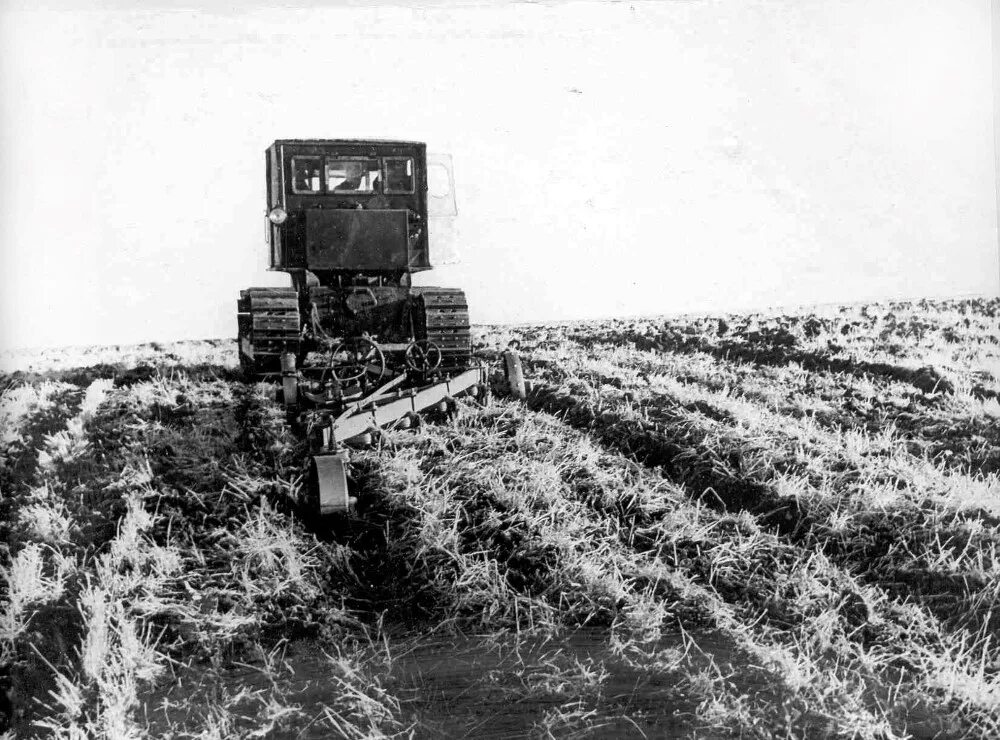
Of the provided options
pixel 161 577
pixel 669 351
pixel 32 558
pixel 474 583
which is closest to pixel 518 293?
pixel 669 351

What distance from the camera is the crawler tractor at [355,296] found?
4.63 metres

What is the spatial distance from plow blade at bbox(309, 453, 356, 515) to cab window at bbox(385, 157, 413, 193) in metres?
2.65

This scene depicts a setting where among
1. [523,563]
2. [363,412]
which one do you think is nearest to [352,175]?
[363,412]

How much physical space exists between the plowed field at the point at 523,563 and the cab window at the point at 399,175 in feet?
5.89

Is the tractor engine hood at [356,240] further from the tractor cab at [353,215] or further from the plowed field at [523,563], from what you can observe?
the plowed field at [523,563]

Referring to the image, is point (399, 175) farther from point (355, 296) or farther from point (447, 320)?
point (447, 320)

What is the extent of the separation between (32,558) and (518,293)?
2.66m

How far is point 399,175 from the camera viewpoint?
531 cm

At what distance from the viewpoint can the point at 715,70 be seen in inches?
160

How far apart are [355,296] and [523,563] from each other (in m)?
2.69

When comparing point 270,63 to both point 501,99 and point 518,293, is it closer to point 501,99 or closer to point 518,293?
point 501,99

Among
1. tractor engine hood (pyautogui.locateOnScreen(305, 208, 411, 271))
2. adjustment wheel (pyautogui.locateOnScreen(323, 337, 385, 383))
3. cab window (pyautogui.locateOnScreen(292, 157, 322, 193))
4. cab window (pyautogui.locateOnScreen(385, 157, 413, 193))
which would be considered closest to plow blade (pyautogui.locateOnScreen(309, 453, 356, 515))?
adjustment wheel (pyautogui.locateOnScreen(323, 337, 385, 383))

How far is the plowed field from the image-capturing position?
2594 mm

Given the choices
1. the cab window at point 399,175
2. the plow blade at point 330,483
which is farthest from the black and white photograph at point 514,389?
the cab window at point 399,175
